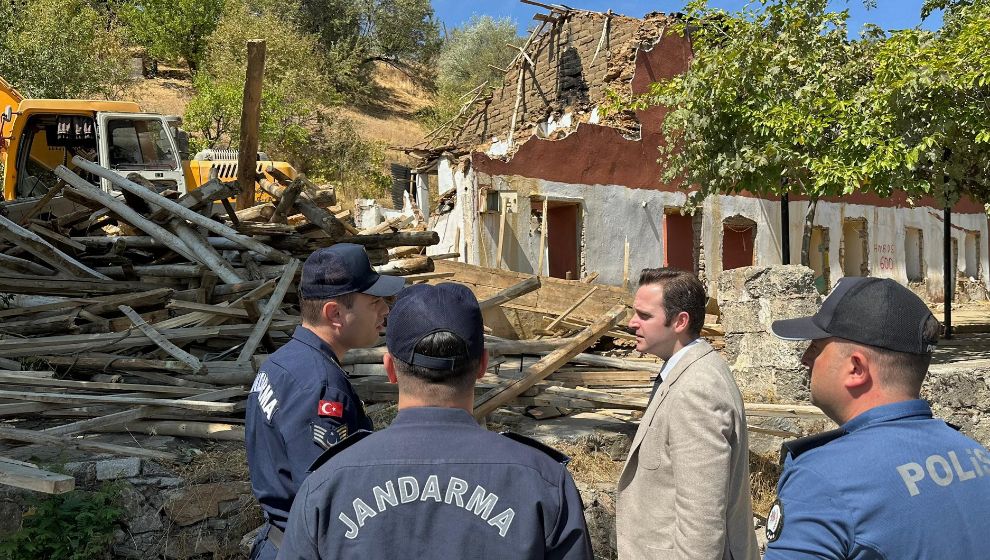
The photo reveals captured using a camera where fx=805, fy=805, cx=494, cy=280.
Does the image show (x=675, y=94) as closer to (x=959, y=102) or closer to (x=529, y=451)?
(x=959, y=102)

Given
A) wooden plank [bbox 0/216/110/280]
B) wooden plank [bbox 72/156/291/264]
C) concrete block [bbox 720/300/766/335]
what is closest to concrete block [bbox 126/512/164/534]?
wooden plank [bbox 72/156/291/264]

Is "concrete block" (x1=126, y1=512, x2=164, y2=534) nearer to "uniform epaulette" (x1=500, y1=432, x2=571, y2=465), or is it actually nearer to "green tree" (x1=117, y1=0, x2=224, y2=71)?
"uniform epaulette" (x1=500, y1=432, x2=571, y2=465)

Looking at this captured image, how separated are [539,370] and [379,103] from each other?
127ft

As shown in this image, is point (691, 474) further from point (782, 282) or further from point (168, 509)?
→ point (782, 282)

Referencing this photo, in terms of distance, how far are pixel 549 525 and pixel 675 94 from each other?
38.7ft

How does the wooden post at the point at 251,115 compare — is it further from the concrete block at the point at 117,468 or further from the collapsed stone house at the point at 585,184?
the collapsed stone house at the point at 585,184

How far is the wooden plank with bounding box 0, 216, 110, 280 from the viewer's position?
7.98 m

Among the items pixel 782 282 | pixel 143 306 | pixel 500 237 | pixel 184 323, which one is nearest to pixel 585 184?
pixel 500 237

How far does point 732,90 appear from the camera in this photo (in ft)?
38.9

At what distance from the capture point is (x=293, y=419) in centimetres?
252

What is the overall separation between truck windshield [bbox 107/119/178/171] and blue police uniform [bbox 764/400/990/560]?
13.5m

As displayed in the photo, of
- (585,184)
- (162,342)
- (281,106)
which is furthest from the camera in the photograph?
(281,106)

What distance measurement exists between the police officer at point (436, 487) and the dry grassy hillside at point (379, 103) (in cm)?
3313

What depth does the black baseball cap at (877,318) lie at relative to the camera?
1891mm
